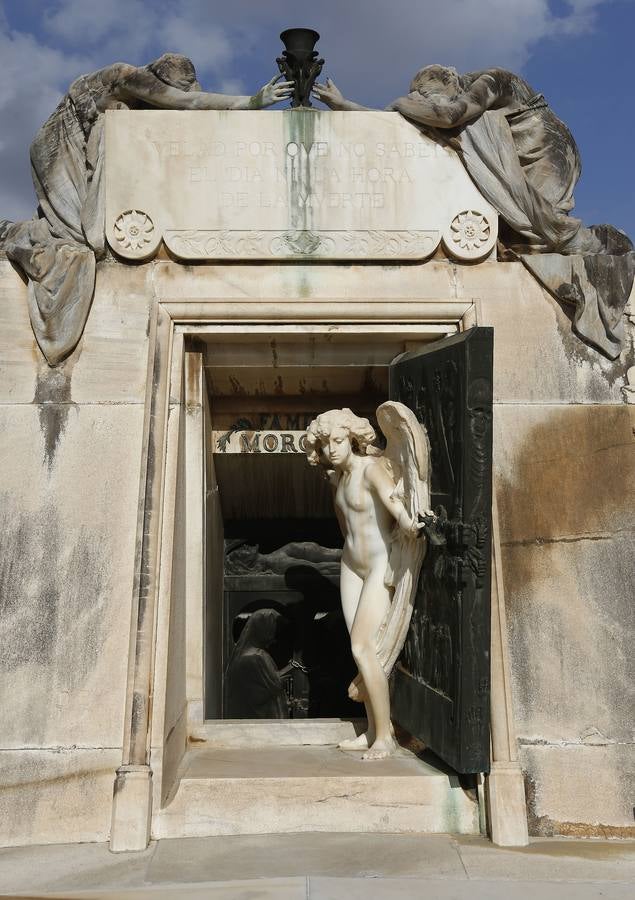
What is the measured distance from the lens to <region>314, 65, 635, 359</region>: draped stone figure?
271 inches

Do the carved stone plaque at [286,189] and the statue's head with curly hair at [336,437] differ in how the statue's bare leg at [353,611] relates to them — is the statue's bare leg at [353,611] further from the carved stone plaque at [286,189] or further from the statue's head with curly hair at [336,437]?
the carved stone plaque at [286,189]

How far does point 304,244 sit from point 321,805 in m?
3.40

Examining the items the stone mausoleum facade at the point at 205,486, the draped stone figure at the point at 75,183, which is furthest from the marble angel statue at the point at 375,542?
the draped stone figure at the point at 75,183

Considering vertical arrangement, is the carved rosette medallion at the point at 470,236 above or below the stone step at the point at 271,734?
above

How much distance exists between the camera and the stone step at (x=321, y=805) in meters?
6.11

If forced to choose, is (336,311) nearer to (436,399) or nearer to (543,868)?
(436,399)

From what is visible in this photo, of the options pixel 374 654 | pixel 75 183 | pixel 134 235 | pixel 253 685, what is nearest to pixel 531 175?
pixel 134 235

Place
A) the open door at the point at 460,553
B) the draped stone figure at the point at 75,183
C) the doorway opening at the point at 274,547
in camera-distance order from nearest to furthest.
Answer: the open door at the point at 460,553
the draped stone figure at the point at 75,183
the doorway opening at the point at 274,547

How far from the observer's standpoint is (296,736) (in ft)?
23.6

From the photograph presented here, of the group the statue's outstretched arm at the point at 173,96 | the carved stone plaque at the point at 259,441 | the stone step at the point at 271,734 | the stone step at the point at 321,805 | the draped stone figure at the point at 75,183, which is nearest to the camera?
the stone step at the point at 321,805

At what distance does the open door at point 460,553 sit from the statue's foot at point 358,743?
646 millimetres

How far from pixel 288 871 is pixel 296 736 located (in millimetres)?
1770

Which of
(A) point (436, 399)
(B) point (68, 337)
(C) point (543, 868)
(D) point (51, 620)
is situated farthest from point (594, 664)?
(B) point (68, 337)

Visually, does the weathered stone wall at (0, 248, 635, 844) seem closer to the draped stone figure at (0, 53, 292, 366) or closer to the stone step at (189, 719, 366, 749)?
the draped stone figure at (0, 53, 292, 366)
